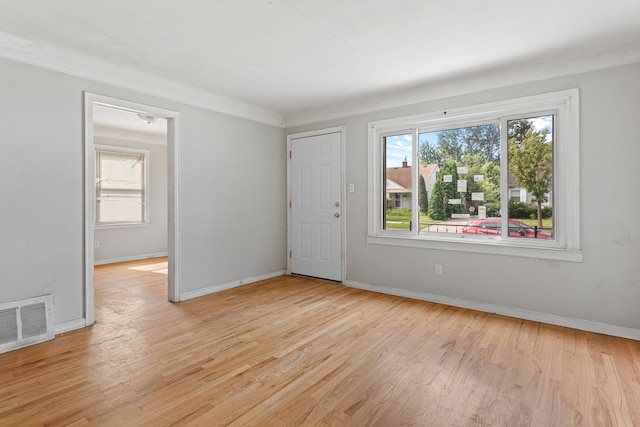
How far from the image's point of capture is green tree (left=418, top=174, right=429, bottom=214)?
4133 mm

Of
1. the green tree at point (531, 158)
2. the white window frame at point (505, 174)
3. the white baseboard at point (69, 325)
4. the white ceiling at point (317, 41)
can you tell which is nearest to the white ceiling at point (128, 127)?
the white ceiling at point (317, 41)

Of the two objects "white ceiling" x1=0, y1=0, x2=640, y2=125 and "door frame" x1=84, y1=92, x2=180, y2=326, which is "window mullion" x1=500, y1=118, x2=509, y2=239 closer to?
"white ceiling" x1=0, y1=0, x2=640, y2=125

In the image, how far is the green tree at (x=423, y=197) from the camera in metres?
4.13

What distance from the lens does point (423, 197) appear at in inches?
163

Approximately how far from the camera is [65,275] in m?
3.06

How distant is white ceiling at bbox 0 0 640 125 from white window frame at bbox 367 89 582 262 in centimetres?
27

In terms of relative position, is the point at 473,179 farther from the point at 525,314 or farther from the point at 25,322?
the point at 25,322

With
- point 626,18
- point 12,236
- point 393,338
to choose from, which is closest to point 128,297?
point 12,236

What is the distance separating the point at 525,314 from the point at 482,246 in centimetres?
77

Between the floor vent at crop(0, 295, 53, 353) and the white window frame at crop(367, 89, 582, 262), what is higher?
the white window frame at crop(367, 89, 582, 262)

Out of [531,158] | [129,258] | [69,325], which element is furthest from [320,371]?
[129,258]

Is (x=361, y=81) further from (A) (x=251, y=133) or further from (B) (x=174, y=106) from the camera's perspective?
(B) (x=174, y=106)

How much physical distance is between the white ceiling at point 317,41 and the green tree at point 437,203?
1091 mm

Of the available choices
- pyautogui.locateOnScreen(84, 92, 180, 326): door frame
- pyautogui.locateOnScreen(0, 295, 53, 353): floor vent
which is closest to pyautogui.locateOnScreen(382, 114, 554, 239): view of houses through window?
pyautogui.locateOnScreen(84, 92, 180, 326): door frame
